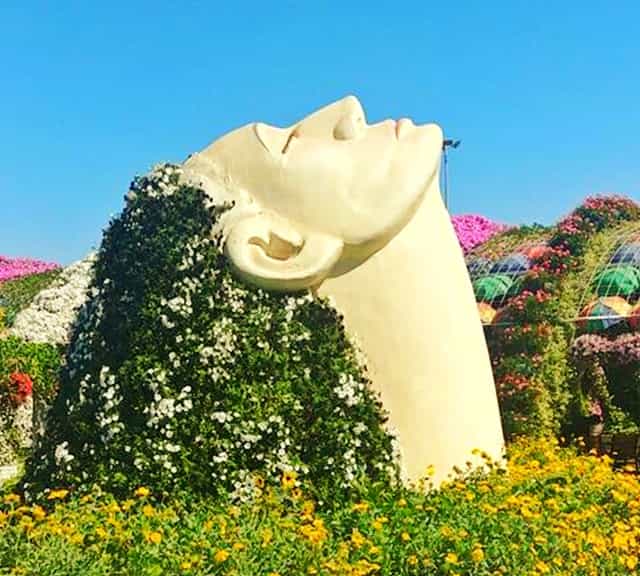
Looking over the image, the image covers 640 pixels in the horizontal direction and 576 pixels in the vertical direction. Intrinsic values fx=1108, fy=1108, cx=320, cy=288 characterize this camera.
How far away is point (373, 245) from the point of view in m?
5.22

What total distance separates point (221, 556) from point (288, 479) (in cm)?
143

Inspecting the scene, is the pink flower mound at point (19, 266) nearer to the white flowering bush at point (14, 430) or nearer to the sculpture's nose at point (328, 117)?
the white flowering bush at point (14, 430)

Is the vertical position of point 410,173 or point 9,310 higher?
point 9,310

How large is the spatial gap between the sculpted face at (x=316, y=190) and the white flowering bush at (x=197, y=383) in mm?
146

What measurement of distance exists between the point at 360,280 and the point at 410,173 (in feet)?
1.85

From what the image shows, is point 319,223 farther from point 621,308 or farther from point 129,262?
point 621,308

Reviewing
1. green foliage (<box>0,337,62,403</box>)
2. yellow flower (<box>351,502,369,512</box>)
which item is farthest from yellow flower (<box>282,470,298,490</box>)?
green foliage (<box>0,337,62,403</box>)

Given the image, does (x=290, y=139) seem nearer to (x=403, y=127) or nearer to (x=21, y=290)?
(x=403, y=127)

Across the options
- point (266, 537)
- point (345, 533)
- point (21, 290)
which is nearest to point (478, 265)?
point (21, 290)

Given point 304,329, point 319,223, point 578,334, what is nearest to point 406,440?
point 304,329

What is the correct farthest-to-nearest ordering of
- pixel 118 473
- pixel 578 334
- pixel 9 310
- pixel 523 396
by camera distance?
pixel 9 310 → pixel 578 334 → pixel 523 396 → pixel 118 473

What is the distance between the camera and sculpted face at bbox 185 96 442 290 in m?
5.11

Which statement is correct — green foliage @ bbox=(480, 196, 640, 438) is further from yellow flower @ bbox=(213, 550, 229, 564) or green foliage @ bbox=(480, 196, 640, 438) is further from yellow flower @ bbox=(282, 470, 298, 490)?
yellow flower @ bbox=(213, 550, 229, 564)

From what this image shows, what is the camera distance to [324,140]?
17.8 feet
